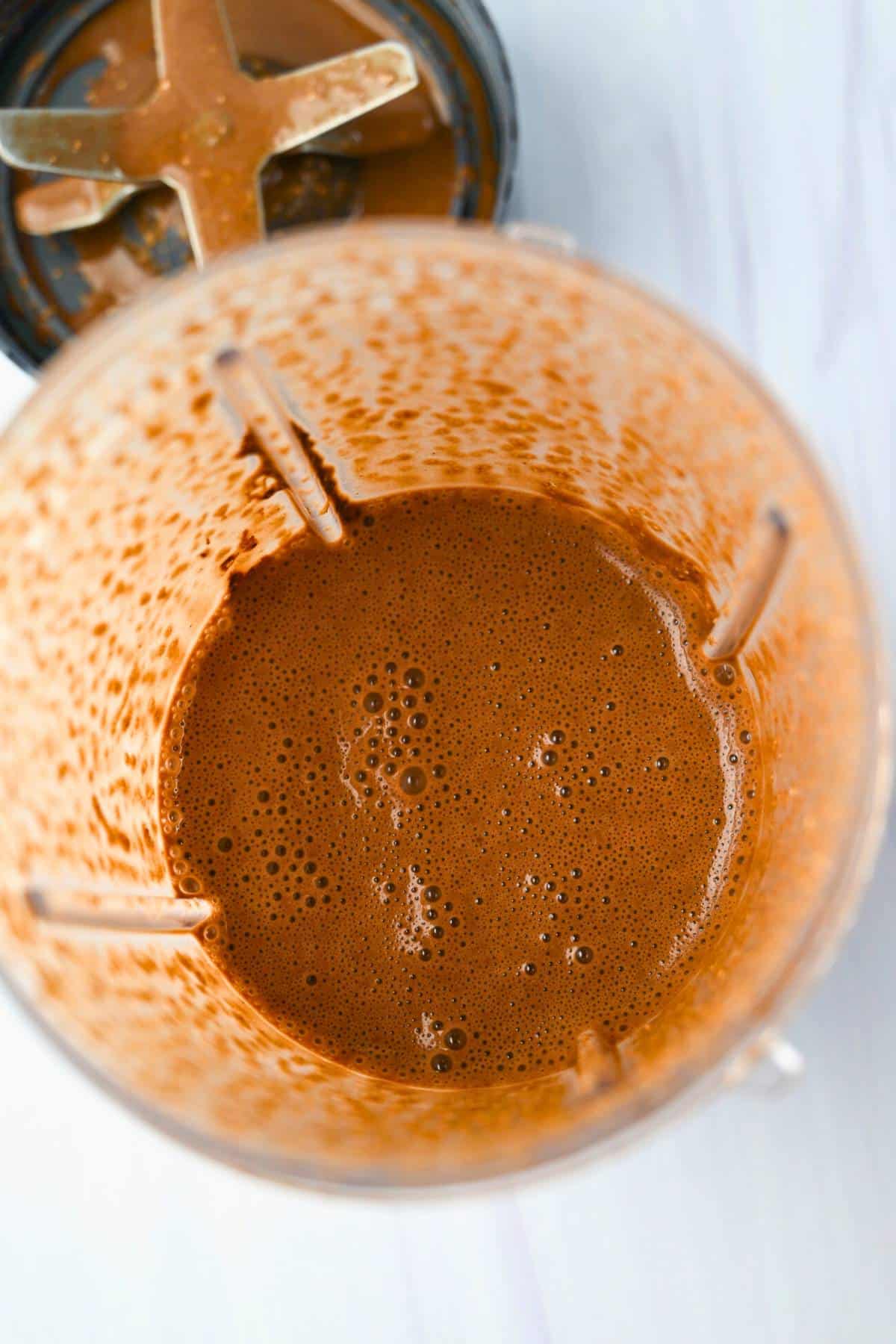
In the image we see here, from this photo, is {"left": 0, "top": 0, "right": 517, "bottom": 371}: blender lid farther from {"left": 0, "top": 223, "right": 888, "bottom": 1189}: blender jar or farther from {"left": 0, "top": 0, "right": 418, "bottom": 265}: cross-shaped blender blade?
{"left": 0, "top": 223, "right": 888, "bottom": 1189}: blender jar

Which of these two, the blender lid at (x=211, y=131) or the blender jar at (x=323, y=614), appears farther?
the blender lid at (x=211, y=131)

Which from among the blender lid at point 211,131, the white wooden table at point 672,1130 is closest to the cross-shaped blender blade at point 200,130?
the blender lid at point 211,131

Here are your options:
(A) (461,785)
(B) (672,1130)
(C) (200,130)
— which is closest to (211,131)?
(C) (200,130)

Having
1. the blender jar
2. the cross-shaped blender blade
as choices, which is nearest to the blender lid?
the cross-shaped blender blade

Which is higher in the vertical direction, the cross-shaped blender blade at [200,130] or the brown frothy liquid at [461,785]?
the cross-shaped blender blade at [200,130]

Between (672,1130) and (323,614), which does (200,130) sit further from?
(672,1130)

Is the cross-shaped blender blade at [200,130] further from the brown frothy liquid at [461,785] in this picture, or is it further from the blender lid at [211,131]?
the brown frothy liquid at [461,785]
